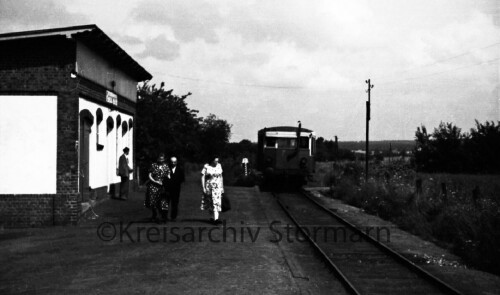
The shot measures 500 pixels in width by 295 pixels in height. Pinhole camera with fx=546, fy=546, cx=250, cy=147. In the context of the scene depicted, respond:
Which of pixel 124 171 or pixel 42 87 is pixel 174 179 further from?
pixel 124 171

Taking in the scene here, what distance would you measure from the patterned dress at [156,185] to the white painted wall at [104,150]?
3.19 m

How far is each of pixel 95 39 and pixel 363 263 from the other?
368 inches

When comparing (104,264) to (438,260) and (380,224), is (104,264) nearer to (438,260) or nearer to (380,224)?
(438,260)

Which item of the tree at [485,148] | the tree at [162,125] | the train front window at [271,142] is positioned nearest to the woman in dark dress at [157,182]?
the tree at [162,125]

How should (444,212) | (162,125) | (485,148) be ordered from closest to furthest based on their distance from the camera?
1. (444,212)
2. (162,125)
3. (485,148)

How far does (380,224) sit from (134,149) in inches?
454

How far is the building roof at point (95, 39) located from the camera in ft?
42.7

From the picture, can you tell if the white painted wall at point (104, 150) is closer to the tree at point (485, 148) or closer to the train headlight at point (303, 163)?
the train headlight at point (303, 163)

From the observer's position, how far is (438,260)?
1024cm

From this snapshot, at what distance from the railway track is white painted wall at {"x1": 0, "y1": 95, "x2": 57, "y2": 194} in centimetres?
648

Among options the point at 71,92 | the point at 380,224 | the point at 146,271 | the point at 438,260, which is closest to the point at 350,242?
the point at 438,260

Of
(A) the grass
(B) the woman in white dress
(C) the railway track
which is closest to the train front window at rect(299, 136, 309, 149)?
(A) the grass

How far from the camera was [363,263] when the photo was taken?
995 cm

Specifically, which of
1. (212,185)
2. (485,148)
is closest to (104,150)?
(212,185)
